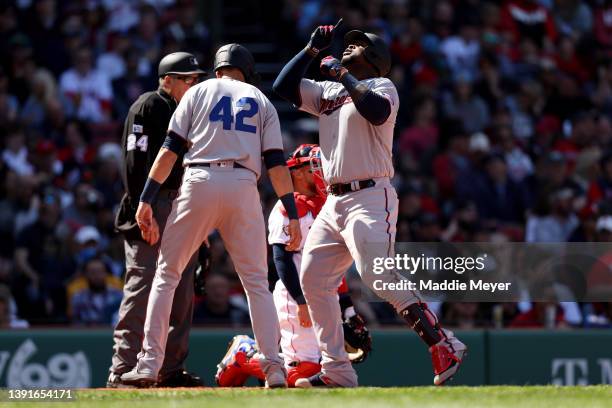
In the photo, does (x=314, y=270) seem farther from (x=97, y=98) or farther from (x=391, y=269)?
(x=97, y=98)

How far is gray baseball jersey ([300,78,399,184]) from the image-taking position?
782 centimetres

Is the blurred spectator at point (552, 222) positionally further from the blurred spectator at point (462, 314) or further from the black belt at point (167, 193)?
the black belt at point (167, 193)

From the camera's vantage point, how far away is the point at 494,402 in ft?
23.3

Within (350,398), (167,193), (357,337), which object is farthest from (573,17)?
(350,398)

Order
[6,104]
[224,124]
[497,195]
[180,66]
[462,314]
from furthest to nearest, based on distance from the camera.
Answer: [497,195]
[6,104]
[462,314]
[180,66]
[224,124]

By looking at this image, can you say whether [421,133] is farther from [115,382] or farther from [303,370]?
[115,382]

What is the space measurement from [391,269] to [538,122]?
31.6 ft

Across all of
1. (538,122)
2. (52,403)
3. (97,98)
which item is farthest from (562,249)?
(52,403)

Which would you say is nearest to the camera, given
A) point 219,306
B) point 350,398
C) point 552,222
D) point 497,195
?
point 350,398

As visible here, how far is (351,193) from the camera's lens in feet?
25.7

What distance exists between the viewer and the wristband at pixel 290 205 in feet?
25.4

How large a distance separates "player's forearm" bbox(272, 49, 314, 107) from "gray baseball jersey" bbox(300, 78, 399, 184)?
175 millimetres

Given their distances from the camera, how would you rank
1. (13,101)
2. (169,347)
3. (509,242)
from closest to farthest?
(169,347) < (509,242) < (13,101)

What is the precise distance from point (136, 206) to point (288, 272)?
1.04 meters
